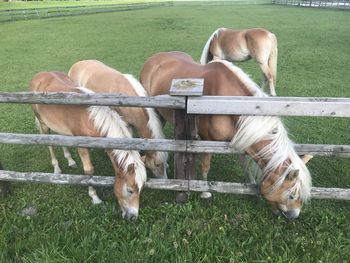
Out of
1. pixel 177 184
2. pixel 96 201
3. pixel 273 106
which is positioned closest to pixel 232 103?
pixel 273 106

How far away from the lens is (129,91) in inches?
178

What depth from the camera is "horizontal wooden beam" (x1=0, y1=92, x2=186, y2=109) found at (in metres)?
2.88

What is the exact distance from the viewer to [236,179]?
4395mm

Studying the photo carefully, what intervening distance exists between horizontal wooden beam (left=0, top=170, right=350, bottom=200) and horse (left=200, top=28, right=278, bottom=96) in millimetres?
5015

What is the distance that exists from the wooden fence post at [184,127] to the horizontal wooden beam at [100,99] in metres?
0.10

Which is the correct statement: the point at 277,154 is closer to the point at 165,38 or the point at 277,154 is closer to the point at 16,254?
the point at 16,254

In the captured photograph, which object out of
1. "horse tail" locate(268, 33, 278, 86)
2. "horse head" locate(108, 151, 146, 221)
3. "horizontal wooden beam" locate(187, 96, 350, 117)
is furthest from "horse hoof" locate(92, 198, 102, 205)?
"horse tail" locate(268, 33, 278, 86)

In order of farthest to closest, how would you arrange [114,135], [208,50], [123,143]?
[208,50], [114,135], [123,143]

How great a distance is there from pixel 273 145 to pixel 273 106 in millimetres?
452

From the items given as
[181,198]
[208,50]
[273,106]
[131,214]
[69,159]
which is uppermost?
[273,106]

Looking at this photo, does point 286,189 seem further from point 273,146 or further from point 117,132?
point 117,132

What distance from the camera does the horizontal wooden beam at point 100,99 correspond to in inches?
113

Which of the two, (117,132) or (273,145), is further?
(117,132)

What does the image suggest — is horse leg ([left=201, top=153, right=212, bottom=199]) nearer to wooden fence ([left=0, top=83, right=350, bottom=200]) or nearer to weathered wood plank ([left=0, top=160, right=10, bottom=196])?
wooden fence ([left=0, top=83, right=350, bottom=200])
